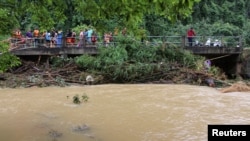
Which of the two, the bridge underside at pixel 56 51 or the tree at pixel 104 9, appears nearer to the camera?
the tree at pixel 104 9

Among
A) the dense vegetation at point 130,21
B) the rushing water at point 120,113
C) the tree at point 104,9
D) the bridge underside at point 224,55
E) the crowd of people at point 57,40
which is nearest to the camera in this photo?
the tree at point 104,9

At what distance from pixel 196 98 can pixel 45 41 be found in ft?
32.2

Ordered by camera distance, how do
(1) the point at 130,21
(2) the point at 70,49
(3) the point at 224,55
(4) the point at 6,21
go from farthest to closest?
(3) the point at 224,55, (2) the point at 70,49, (4) the point at 6,21, (1) the point at 130,21

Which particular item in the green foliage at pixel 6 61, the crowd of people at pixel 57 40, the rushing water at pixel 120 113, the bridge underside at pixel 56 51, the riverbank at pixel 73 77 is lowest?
the rushing water at pixel 120 113

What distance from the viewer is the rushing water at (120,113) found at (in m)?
10.2

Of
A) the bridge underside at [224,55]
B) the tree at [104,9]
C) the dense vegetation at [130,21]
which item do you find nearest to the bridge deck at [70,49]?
the bridge underside at [224,55]

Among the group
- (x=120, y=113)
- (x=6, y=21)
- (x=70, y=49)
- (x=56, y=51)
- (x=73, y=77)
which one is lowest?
(x=120, y=113)

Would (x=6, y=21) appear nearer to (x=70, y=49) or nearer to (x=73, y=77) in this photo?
(x=73, y=77)

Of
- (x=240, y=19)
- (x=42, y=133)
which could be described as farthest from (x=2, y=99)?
(x=240, y=19)

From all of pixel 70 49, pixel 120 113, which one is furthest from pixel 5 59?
pixel 70 49

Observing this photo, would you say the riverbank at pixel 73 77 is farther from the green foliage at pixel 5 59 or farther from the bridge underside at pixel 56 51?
the green foliage at pixel 5 59

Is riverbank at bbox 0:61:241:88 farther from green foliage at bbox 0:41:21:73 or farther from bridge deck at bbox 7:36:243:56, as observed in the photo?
green foliage at bbox 0:41:21:73

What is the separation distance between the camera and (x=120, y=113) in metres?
12.7

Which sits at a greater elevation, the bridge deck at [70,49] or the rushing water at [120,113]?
the bridge deck at [70,49]
